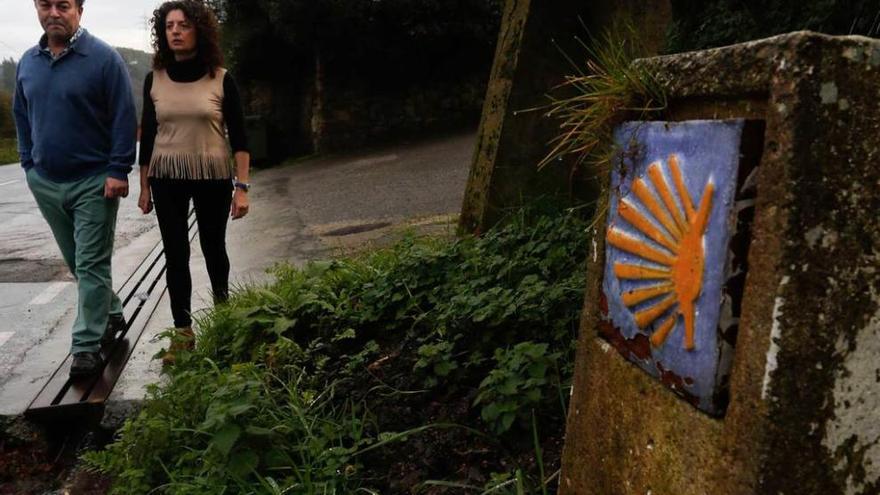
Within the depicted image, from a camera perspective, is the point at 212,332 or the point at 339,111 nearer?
the point at 212,332

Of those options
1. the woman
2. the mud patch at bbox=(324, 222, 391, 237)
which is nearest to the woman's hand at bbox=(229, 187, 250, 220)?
the woman

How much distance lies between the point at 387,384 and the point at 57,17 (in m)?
2.30

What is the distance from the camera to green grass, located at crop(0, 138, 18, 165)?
33500 millimetres

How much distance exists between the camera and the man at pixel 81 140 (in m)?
3.77

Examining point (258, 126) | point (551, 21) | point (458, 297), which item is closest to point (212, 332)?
point (458, 297)

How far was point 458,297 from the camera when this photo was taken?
316 cm

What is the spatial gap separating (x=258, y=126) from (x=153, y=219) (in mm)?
6241

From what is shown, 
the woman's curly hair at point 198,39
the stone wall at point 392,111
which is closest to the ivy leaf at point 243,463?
the woman's curly hair at point 198,39

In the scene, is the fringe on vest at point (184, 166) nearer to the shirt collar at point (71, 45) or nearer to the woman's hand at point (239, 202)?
the woman's hand at point (239, 202)

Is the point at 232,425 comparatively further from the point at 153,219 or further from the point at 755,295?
the point at 153,219

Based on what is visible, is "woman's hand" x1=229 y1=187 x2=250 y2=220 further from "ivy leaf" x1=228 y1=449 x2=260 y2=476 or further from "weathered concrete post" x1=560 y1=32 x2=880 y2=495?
"weathered concrete post" x1=560 y1=32 x2=880 y2=495

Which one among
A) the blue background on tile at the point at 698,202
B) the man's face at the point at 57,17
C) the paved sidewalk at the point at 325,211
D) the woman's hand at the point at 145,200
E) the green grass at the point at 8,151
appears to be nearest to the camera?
the blue background on tile at the point at 698,202

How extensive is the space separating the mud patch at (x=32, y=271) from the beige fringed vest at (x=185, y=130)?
2910mm

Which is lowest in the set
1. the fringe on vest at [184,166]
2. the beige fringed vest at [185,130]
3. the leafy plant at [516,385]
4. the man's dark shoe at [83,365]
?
the man's dark shoe at [83,365]
